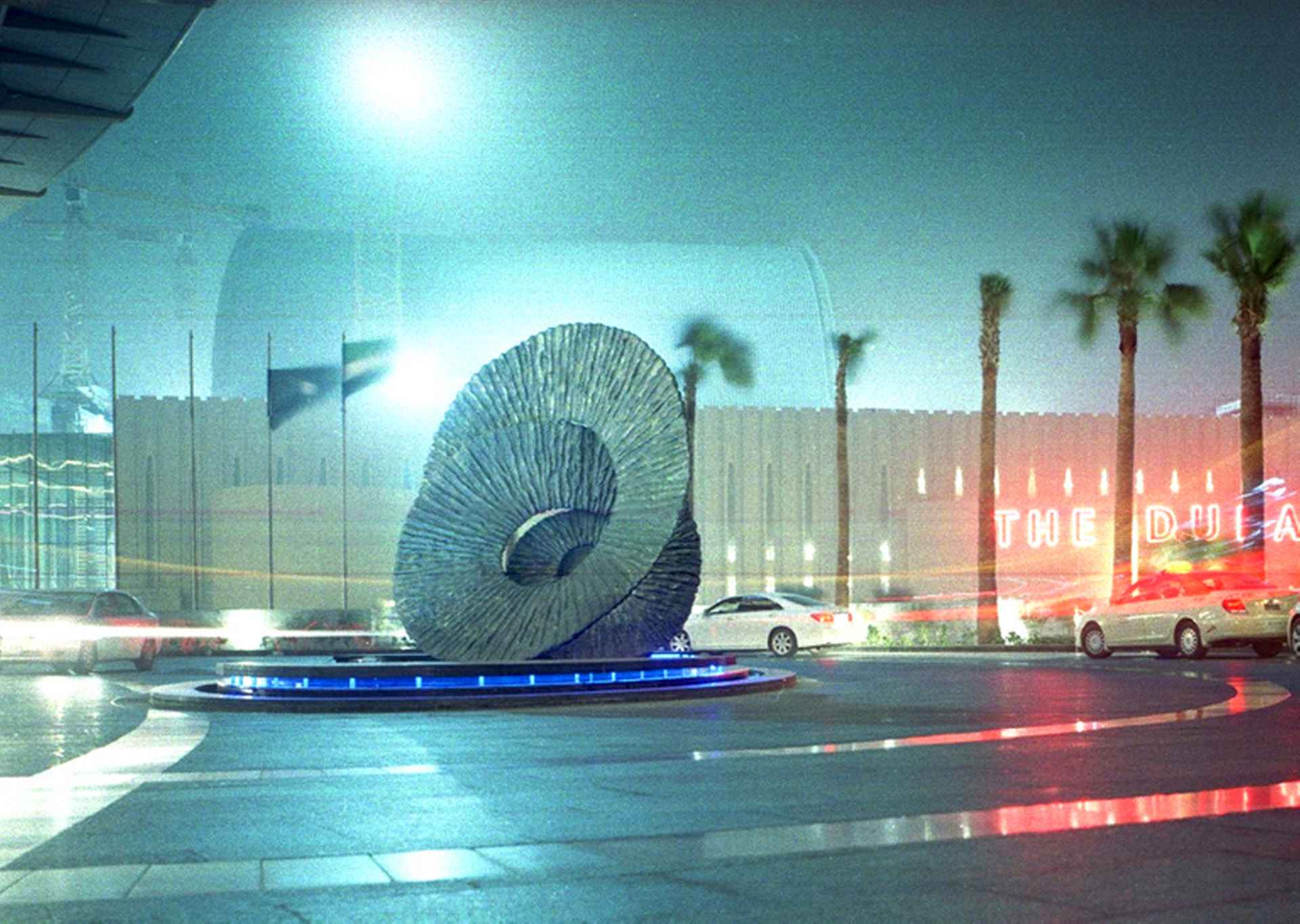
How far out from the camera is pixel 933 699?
1923 cm

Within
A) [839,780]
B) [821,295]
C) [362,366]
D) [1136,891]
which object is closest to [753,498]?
[362,366]

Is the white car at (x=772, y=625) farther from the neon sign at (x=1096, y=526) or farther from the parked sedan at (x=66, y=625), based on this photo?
the neon sign at (x=1096, y=526)

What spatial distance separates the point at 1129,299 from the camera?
137 feet

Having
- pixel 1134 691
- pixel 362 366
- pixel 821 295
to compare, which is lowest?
pixel 1134 691

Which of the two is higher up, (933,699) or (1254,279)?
(1254,279)

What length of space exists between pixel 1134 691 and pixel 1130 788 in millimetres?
9963

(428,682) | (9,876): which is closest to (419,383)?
(428,682)

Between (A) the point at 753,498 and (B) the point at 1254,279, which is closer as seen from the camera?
(B) the point at 1254,279

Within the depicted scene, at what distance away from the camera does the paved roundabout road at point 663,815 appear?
7012 millimetres

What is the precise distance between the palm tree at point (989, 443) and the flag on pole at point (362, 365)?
672 inches

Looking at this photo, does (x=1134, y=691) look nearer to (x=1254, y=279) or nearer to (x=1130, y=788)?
(x=1130, y=788)

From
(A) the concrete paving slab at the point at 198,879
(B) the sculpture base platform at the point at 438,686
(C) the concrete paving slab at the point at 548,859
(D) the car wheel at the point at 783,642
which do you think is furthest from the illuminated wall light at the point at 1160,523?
(A) the concrete paving slab at the point at 198,879

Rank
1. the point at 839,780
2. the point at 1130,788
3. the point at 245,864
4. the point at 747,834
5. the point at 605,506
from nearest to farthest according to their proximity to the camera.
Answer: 1. the point at 245,864
2. the point at 747,834
3. the point at 1130,788
4. the point at 839,780
5. the point at 605,506

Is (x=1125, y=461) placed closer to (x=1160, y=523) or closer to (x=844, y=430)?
(x=844, y=430)
